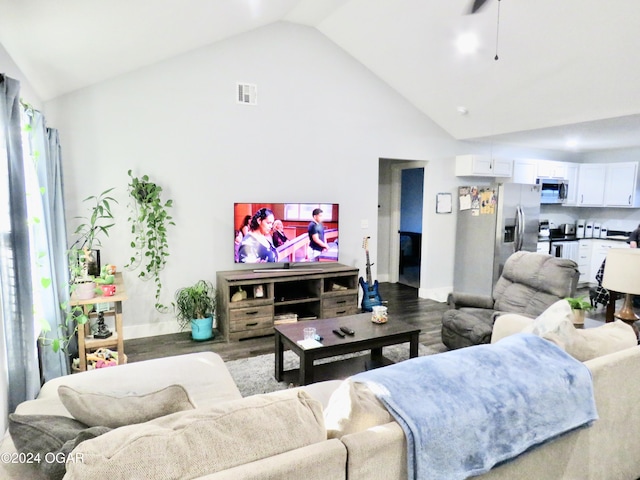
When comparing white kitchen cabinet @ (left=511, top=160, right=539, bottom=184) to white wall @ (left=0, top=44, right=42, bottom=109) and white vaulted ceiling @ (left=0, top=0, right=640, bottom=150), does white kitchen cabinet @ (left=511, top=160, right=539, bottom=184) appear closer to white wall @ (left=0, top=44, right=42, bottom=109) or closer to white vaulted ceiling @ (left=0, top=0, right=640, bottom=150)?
white vaulted ceiling @ (left=0, top=0, right=640, bottom=150)

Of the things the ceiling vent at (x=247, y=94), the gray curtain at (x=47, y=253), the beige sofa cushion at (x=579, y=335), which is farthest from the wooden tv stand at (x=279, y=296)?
the beige sofa cushion at (x=579, y=335)

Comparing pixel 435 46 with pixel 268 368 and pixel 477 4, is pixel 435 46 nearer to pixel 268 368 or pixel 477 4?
pixel 477 4

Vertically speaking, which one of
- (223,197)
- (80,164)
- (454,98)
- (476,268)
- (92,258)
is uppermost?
(454,98)

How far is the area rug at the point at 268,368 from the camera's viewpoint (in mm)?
3094

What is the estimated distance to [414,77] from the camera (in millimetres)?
5027

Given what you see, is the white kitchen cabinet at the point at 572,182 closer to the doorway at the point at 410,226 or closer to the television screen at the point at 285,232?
the doorway at the point at 410,226

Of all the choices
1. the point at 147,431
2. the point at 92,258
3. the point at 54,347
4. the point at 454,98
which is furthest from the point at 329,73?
the point at 147,431

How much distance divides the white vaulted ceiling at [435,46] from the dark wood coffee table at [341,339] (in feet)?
7.98

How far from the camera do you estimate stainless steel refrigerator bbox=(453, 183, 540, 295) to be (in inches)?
221

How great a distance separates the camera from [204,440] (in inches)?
41.9

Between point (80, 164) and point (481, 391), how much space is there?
3.99 metres

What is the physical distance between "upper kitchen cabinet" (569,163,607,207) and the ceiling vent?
586 cm

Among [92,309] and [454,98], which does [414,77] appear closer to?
[454,98]

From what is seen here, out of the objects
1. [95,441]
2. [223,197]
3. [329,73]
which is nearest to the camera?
[95,441]
